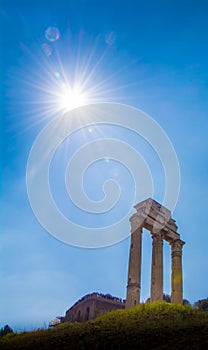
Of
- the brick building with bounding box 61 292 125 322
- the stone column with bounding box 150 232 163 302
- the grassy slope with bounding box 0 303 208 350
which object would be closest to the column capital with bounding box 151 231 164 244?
the stone column with bounding box 150 232 163 302

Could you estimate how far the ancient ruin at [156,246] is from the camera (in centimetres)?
2494

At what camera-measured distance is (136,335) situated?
13.5 meters

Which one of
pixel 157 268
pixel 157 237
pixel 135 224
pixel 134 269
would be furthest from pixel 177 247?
pixel 134 269

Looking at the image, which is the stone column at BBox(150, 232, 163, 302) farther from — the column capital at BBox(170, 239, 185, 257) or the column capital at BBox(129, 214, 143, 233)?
the column capital at BBox(129, 214, 143, 233)

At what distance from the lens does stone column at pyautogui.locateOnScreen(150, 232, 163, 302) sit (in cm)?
2566

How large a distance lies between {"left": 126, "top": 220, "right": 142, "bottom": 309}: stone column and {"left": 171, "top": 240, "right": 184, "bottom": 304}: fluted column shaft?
4.08 metres

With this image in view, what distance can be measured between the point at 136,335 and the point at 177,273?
1478 cm

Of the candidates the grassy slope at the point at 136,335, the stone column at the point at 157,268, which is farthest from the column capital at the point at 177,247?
the grassy slope at the point at 136,335

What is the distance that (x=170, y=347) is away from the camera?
11.5 metres

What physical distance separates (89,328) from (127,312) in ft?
13.9

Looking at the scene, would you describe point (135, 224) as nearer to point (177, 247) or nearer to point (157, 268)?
point (157, 268)

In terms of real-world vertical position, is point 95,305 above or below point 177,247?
below

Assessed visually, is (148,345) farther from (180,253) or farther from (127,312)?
(180,253)

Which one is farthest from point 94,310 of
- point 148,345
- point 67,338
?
point 148,345
